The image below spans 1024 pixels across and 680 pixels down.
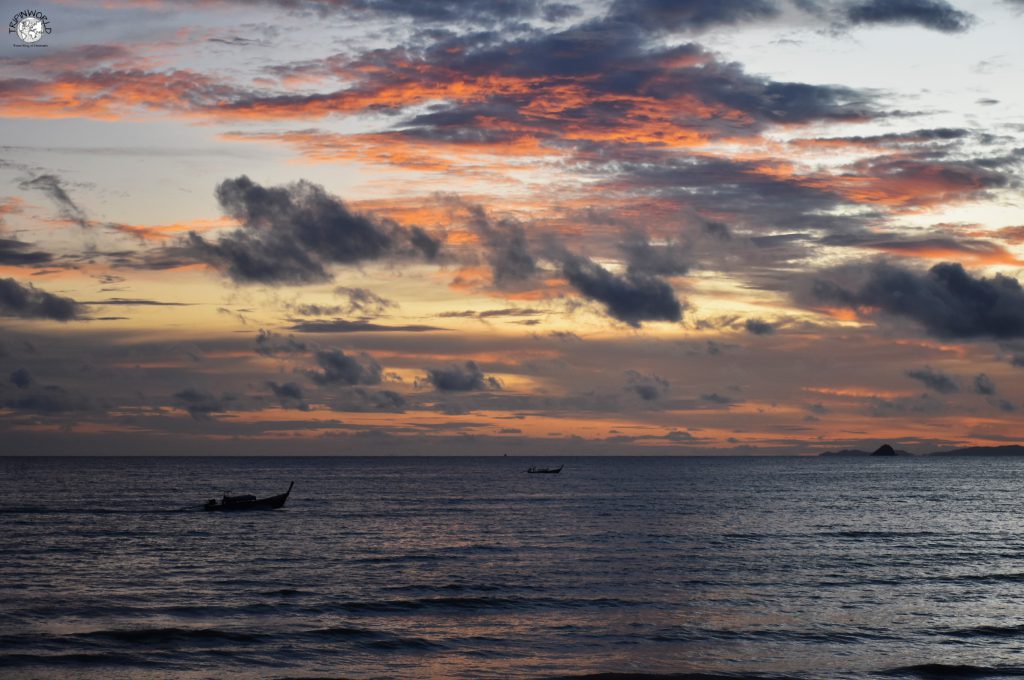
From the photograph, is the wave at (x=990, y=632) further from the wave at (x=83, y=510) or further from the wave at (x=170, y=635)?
the wave at (x=83, y=510)

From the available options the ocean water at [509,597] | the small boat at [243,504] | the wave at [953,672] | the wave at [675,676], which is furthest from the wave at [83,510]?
the wave at [953,672]

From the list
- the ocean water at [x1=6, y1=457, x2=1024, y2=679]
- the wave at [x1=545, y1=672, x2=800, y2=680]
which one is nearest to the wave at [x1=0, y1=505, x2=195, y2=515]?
the ocean water at [x1=6, y1=457, x2=1024, y2=679]

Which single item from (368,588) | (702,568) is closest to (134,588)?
(368,588)

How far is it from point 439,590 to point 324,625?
11087mm

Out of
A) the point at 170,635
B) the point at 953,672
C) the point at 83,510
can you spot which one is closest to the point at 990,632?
the point at 953,672

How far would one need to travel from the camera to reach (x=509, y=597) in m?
53.6

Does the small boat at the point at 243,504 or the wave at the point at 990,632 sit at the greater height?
the wave at the point at 990,632

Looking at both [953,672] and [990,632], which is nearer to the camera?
[953,672]

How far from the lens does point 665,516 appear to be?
109 m

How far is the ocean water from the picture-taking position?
3972 centimetres

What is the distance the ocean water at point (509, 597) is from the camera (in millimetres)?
39719

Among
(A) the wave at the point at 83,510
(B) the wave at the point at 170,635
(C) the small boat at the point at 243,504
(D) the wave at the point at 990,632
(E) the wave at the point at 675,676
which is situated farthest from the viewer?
(C) the small boat at the point at 243,504

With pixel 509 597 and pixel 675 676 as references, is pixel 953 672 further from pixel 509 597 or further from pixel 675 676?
pixel 509 597

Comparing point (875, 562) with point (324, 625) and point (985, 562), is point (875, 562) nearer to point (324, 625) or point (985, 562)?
point (985, 562)
